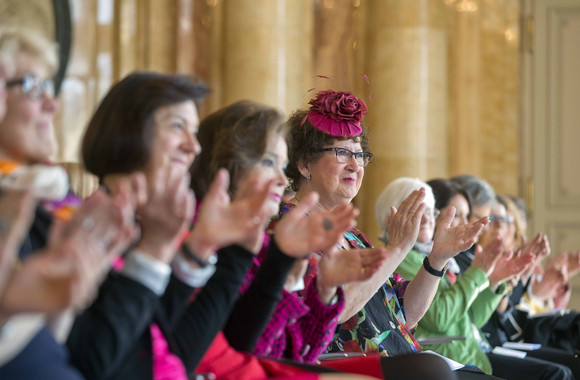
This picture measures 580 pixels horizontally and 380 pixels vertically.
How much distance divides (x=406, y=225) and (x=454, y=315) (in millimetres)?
948

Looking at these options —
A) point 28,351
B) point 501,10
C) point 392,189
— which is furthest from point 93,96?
point 28,351

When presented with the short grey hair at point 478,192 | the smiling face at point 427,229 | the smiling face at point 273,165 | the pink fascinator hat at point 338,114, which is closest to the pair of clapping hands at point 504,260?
the smiling face at point 427,229

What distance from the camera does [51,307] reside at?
144 cm

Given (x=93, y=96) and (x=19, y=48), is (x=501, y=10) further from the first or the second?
(x=19, y=48)

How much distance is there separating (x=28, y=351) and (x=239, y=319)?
79 cm

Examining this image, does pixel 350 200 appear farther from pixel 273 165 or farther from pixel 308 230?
pixel 308 230

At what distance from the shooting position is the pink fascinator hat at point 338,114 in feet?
10.7

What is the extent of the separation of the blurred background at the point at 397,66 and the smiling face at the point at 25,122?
4151 mm

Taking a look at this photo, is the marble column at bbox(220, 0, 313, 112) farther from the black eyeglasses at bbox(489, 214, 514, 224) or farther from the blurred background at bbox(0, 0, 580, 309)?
the black eyeglasses at bbox(489, 214, 514, 224)

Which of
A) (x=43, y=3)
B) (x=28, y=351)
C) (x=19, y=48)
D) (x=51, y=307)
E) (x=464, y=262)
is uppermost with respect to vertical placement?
(x=43, y=3)

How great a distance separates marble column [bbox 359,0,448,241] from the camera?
21.5 ft

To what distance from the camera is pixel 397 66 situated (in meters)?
6.62

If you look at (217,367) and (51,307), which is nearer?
Result: (51,307)

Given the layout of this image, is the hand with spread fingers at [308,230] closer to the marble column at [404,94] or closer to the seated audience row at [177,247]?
the seated audience row at [177,247]
